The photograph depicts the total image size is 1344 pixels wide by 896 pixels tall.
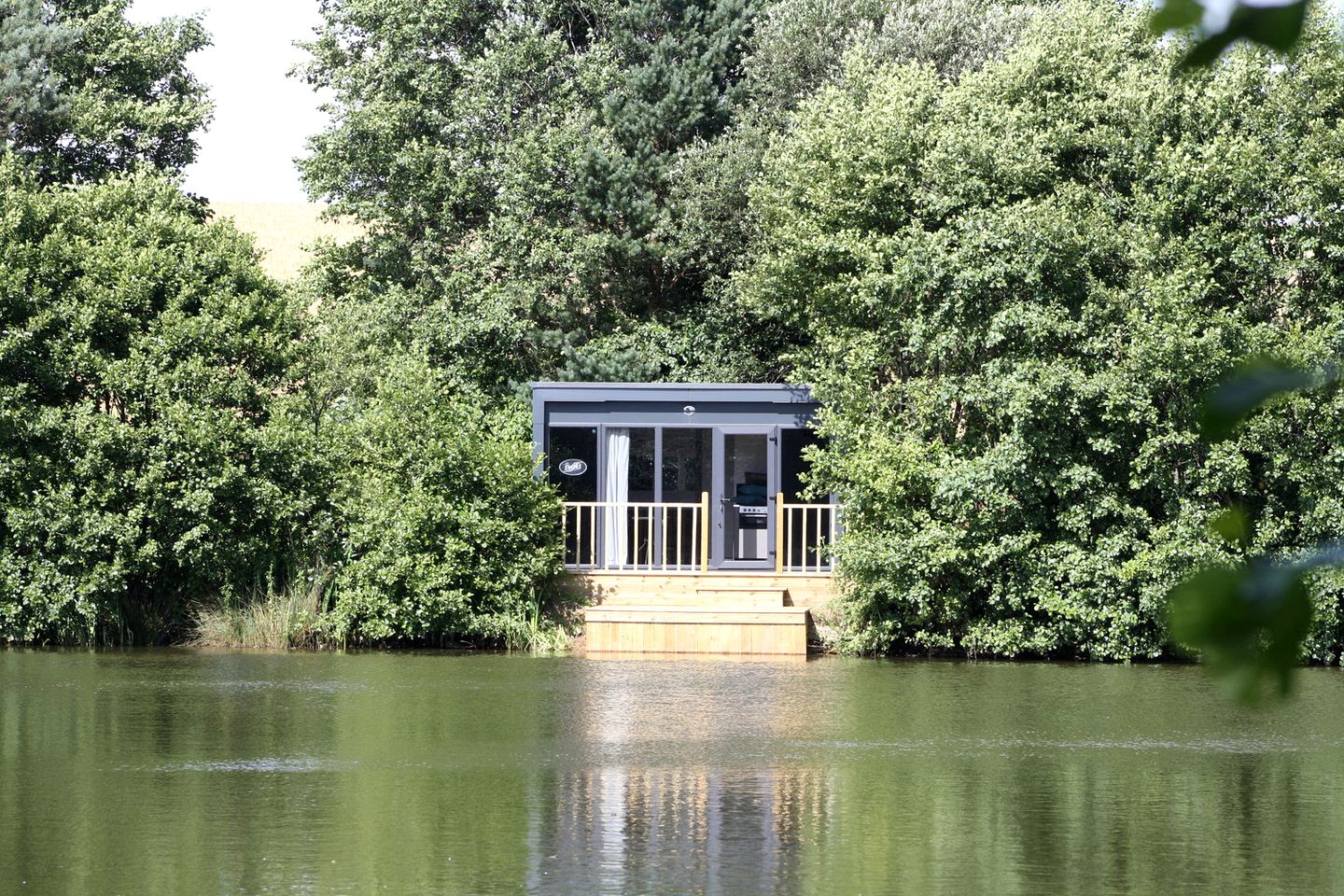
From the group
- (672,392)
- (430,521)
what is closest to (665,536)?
(672,392)

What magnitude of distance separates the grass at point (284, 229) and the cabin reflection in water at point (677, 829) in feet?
144

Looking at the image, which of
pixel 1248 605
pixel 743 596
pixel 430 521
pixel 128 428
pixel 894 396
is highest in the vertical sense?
pixel 894 396

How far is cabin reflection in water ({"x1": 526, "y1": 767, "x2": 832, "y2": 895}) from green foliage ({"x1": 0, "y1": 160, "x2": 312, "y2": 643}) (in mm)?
8775

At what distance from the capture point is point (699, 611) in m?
17.3

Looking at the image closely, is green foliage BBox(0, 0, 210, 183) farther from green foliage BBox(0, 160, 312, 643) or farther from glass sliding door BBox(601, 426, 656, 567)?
glass sliding door BBox(601, 426, 656, 567)

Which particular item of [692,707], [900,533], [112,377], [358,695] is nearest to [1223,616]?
[692,707]

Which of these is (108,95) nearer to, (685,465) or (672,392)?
(672,392)

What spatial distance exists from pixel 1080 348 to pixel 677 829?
32.7 feet

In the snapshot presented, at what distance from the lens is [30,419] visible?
16875 millimetres

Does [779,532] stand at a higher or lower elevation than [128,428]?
lower

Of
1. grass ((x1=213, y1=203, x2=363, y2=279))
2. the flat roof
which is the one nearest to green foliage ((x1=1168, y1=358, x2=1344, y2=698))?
the flat roof

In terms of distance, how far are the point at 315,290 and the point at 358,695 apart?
14188 millimetres

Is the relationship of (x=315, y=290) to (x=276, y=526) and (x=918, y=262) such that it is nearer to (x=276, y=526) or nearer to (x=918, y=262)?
(x=276, y=526)

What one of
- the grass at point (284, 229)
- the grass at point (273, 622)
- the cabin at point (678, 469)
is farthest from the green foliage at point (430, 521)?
the grass at point (284, 229)
